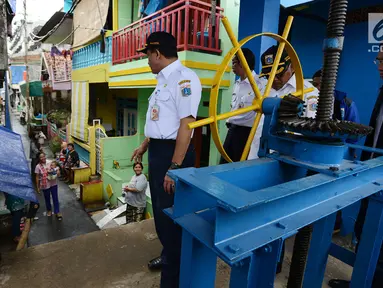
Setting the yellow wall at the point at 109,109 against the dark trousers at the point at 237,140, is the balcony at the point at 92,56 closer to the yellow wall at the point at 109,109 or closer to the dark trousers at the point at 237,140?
the yellow wall at the point at 109,109

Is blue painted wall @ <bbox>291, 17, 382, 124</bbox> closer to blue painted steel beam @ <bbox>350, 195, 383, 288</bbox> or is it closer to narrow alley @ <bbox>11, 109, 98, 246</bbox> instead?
blue painted steel beam @ <bbox>350, 195, 383, 288</bbox>

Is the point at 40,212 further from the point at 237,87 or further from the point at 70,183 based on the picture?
the point at 237,87

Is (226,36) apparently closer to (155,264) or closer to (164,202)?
(164,202)

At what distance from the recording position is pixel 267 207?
0.98 meters

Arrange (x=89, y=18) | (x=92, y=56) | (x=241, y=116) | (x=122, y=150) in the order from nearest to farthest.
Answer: (x=241, y=116) → (x=122, y=150) → (x=89, y=18) → (x=92, y=56)

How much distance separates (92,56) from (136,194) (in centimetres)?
687

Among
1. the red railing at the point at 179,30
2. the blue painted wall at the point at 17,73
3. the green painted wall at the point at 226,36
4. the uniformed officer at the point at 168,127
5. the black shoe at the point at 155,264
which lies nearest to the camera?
the uniformed officer at the point at 168,127

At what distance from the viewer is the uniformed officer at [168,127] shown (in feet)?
5.93

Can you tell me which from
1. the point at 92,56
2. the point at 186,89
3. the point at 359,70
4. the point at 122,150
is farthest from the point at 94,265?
the point at 92,56

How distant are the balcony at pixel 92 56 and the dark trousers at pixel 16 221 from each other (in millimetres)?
5951

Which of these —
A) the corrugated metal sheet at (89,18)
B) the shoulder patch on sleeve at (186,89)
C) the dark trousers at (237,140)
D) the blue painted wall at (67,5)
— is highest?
the blue painted wall at (67,5)

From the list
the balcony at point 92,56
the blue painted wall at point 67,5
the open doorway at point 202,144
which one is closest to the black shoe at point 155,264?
the open doorway at point 202,144

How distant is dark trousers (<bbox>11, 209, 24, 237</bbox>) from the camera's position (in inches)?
159

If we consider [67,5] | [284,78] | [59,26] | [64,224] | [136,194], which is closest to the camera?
[284,78]
